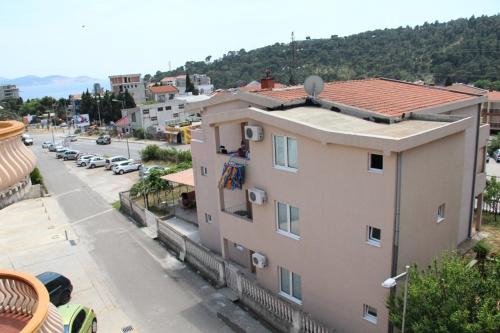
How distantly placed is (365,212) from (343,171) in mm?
1383

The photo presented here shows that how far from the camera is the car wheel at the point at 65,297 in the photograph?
17.9 m

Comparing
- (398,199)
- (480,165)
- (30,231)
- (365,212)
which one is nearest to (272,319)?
(365,212)

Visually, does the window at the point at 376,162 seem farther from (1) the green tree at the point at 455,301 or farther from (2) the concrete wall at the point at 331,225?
(1) the green tree at the point at 455,301

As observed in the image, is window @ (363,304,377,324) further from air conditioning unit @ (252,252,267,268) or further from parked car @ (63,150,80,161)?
parked car @ (63,150,80,161)

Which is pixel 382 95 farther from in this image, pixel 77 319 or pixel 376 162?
pixel 77 319

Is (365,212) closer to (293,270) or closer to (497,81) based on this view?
(293,270)

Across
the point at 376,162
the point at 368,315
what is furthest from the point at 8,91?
the point at 368,315

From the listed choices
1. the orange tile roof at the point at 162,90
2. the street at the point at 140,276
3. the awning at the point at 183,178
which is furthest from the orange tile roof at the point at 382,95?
the orange tile roof at the point at 162,90

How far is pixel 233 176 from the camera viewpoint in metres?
16.5

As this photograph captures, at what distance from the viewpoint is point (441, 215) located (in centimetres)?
1381

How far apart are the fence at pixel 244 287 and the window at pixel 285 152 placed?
4.69 meters

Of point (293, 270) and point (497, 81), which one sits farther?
point (497, 81)

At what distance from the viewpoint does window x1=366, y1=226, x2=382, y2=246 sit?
→ 12039 millimetres

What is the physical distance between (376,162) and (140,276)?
44.2 feet
